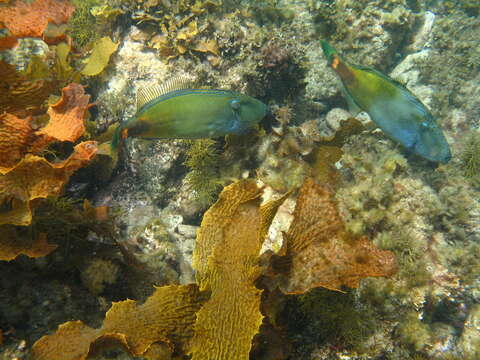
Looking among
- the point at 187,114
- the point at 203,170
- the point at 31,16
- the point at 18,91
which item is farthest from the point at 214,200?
the point at 31,16

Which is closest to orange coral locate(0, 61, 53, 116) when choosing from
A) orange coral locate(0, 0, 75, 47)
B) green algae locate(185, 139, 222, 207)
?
green algae locate(185, 139, 222, 207)

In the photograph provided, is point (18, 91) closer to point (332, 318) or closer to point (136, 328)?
point (136, 328)

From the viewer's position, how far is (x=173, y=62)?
Answer: 4.47 meters

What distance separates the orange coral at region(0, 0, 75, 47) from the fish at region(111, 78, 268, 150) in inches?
108

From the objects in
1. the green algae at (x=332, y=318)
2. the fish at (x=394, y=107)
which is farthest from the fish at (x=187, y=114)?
the green algae at (x=332, y=318)

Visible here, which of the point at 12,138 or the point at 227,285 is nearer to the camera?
the point at 227,285

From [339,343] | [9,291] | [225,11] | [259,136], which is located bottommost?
[339,343]

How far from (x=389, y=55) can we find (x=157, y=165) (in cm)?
618

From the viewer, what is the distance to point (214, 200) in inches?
156

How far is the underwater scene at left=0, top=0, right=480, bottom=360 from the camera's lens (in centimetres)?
201

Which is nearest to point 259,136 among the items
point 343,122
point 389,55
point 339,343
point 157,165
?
point 343,122

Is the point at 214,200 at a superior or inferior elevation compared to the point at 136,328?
inferior

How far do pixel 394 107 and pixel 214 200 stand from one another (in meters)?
2.47

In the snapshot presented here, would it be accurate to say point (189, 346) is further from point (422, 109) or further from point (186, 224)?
point (422, 109)
